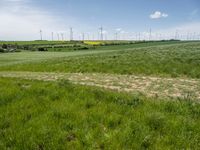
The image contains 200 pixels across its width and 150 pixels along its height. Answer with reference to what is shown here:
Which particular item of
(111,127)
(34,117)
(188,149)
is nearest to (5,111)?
(34,117)

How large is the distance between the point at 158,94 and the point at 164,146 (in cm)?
489

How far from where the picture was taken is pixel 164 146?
5070 millimetres

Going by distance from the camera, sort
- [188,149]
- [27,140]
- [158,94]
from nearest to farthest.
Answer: [188,149], [27,140], [158,94]

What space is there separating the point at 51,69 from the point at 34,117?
584 inches

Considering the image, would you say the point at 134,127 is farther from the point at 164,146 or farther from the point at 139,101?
the point at 139,101

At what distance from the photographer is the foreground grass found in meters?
5.25

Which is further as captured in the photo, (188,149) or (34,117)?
(34,117)

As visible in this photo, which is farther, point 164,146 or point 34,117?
point 34,117

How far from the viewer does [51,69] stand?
21.1 m

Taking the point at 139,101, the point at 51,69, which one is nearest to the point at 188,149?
the point at 139,101

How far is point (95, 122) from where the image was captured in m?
6.20

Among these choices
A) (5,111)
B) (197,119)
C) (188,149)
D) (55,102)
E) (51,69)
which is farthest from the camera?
(51,69)

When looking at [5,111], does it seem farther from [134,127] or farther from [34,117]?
[134,127]

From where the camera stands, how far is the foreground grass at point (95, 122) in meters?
5.25
